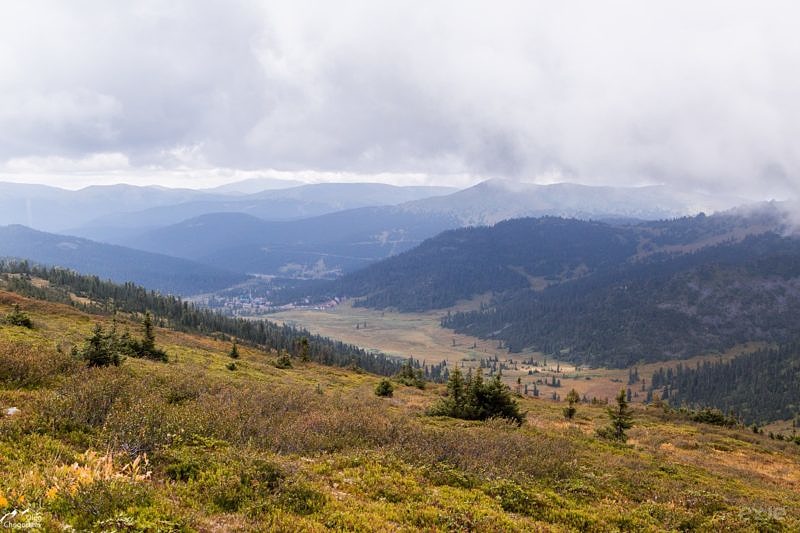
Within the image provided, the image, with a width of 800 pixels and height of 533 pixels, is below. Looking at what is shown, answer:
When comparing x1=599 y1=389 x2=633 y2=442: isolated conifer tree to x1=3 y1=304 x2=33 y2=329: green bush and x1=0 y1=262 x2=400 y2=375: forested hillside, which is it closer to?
x1=3 y1=304 x2=33 y2=329: green bush

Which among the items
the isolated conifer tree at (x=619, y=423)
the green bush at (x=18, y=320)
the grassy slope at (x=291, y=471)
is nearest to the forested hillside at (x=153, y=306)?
the green bush at (x=18, y=320)

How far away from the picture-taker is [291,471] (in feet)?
46.5

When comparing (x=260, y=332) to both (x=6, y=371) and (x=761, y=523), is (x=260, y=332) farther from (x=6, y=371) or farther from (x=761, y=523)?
(x=761, y=523)

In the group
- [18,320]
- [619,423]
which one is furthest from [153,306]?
[619,423]

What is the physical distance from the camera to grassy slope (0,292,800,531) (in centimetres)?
1120

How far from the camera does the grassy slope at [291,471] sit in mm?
11203

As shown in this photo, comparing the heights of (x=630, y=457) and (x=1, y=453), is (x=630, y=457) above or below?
below

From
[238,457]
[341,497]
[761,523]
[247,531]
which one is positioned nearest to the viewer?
[247,531]

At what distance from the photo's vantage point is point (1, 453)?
41.3 feet

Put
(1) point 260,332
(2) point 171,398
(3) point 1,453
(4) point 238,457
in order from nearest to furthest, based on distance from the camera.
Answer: (3) point 1,453
(4) point 238,457
(2) point 171,398
(1) point 260,332

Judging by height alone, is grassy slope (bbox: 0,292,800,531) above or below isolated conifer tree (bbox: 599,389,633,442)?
above

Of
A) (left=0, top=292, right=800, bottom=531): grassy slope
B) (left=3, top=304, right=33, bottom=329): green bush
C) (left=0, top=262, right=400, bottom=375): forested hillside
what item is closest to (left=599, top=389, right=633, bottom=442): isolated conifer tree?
(left=0, top=292, right=800, bottom=531): grassy slope

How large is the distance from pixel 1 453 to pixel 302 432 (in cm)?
989

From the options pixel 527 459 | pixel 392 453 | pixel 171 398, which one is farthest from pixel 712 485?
pixel 171 398
